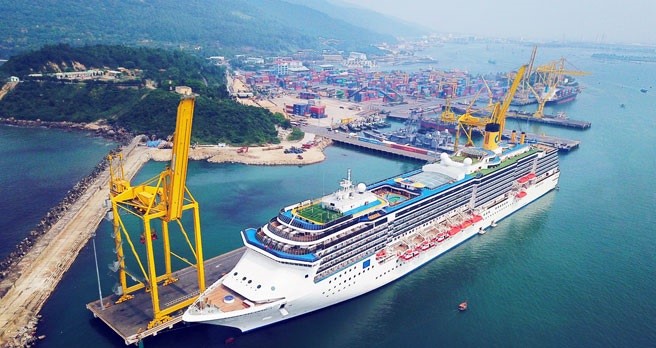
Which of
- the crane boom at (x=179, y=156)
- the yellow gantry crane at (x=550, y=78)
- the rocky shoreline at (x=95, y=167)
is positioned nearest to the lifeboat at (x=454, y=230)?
the crane boom at (x=179, y=156)

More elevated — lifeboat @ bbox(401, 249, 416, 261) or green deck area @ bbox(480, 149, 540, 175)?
green deck area @ bbox(480, 149, 540, 175)

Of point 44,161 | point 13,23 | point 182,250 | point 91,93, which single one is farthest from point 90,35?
point 182,250

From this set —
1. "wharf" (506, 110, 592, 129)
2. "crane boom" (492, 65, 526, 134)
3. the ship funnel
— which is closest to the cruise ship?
the ship funnel

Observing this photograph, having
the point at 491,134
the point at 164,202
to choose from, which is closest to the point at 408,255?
the point at 164,202

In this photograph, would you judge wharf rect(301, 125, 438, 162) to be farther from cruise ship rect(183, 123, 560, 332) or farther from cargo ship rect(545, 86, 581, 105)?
cargo ship rect(545, 86, 581, 105)

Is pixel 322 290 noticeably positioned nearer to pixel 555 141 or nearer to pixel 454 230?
pixel 454 230

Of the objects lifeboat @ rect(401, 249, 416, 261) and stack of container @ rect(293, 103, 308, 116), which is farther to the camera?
stack of container @ rect(293, 103, 308, 116)

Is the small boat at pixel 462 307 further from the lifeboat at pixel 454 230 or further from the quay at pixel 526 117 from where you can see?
the quay at pixel 526 117
